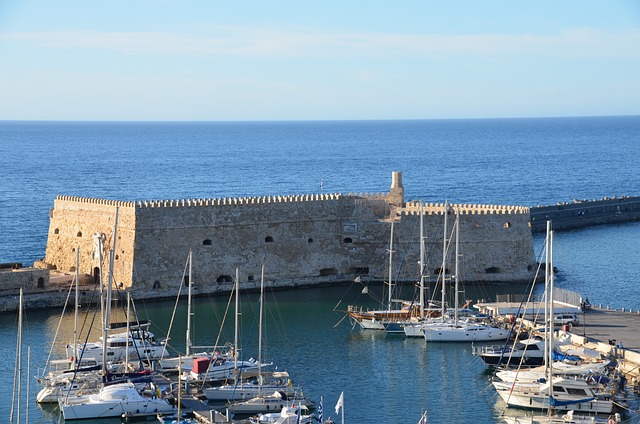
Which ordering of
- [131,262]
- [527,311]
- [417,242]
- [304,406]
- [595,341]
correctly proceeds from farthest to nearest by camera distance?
[417,242], [131,262], [527,311], [595,341], [304,406]

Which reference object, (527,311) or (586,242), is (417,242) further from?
(586,242)

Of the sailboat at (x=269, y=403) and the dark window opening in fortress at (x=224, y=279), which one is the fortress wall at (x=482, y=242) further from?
the sailboat at (x=269, y=403)

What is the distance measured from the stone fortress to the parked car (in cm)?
703

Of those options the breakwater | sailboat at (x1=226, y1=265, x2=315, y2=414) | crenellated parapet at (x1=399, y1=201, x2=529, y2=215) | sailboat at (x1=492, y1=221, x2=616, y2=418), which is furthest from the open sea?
crenellated parapet at (x1=399, y1=201, x2=529, y2=215)

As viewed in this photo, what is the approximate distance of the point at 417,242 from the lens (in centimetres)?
5425

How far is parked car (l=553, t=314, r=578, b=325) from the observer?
44.6 meters

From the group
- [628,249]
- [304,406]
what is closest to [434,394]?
[304,406]

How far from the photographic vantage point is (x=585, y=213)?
79875mm

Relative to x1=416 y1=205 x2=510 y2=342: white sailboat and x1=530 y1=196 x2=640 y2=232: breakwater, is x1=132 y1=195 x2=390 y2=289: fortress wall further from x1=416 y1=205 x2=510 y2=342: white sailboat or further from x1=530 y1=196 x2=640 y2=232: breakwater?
x1=530 y1=196 x2=640 y2=232: breakwater

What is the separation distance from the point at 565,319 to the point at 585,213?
119ft

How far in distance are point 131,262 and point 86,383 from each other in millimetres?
14547

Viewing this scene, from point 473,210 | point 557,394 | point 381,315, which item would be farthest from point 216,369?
point 473,210

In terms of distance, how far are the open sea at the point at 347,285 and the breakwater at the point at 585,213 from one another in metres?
1.68

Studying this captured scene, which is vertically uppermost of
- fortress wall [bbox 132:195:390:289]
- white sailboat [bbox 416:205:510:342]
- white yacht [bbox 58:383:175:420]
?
fortress wall [bbox 132:195:390:289]
